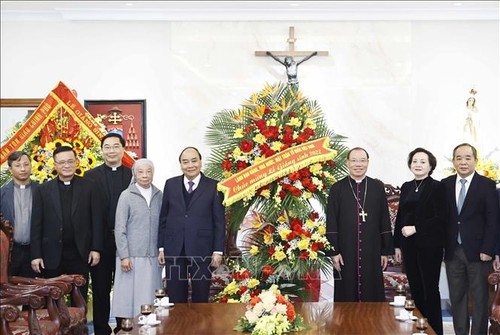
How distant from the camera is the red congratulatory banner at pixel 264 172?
5027mm

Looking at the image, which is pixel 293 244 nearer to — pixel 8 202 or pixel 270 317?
pixel 270 317

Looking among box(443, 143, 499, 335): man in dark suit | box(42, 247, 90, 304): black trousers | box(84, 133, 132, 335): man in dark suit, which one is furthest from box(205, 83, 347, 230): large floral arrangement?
box(42, 247, 90, 304): black trousers

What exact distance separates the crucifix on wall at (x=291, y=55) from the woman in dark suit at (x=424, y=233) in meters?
3.34

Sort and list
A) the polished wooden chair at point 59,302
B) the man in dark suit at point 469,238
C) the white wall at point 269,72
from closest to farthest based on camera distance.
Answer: the polished wooden chair at point 59,302 → the man in dark suit at point 469,238 → the white wall at point 269,72

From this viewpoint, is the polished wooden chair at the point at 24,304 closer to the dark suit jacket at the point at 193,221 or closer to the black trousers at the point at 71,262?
the black trousers at the point at 71,262

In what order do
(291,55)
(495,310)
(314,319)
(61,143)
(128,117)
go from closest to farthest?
(314,319) < (495,310) < (61,143) < (291,55) < (128,117)

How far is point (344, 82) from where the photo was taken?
8500 millimetres

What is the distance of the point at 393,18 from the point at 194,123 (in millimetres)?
2583

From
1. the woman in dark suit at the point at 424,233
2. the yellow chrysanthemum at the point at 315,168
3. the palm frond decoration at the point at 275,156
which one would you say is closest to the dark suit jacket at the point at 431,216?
the woman in dark suit at the point at 424,233

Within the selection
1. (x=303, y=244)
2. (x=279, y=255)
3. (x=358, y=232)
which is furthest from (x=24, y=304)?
(x=358, y=232)

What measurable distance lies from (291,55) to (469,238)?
3824 millimetres

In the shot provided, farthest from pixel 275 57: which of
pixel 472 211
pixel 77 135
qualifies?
pixel 472 211

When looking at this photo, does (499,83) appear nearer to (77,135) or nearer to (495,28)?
(495,28)

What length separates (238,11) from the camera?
8391 millimetres
